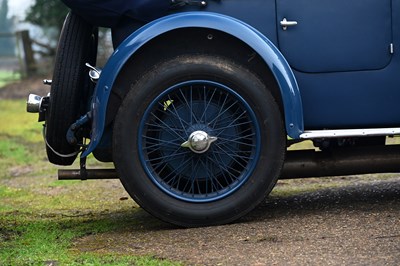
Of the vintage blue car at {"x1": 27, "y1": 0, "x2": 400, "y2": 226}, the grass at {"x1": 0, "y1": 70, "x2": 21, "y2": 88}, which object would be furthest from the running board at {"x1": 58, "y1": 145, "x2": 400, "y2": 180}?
the grass at {"x1": 0, "y1": 70, "x2": 21, "y2": 88}

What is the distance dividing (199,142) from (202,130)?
0.32ft

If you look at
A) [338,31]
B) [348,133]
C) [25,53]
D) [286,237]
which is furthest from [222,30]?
[25,53]

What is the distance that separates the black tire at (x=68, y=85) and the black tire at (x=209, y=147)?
0.42 meters

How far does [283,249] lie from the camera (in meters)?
4.77

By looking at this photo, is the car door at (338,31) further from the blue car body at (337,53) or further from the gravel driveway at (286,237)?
the gravel driveway at (286,237)

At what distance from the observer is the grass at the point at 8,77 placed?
820 inches

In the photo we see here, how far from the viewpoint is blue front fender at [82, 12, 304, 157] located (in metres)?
5.32

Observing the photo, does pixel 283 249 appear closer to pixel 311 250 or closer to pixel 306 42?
pixel 311 250

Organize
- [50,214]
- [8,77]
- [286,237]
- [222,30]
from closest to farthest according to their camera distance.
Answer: [286,237], [222,30], [50,214], [8,77]

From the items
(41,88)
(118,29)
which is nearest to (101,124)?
(118,29)

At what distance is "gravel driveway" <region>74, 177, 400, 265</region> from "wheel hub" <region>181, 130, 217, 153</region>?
472 millimetres

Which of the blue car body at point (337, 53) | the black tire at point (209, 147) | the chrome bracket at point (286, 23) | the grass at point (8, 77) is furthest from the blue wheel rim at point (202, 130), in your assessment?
the grass at point (8, 77)

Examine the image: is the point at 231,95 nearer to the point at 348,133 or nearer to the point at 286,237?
the point at 348,133

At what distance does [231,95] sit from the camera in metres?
5.42
